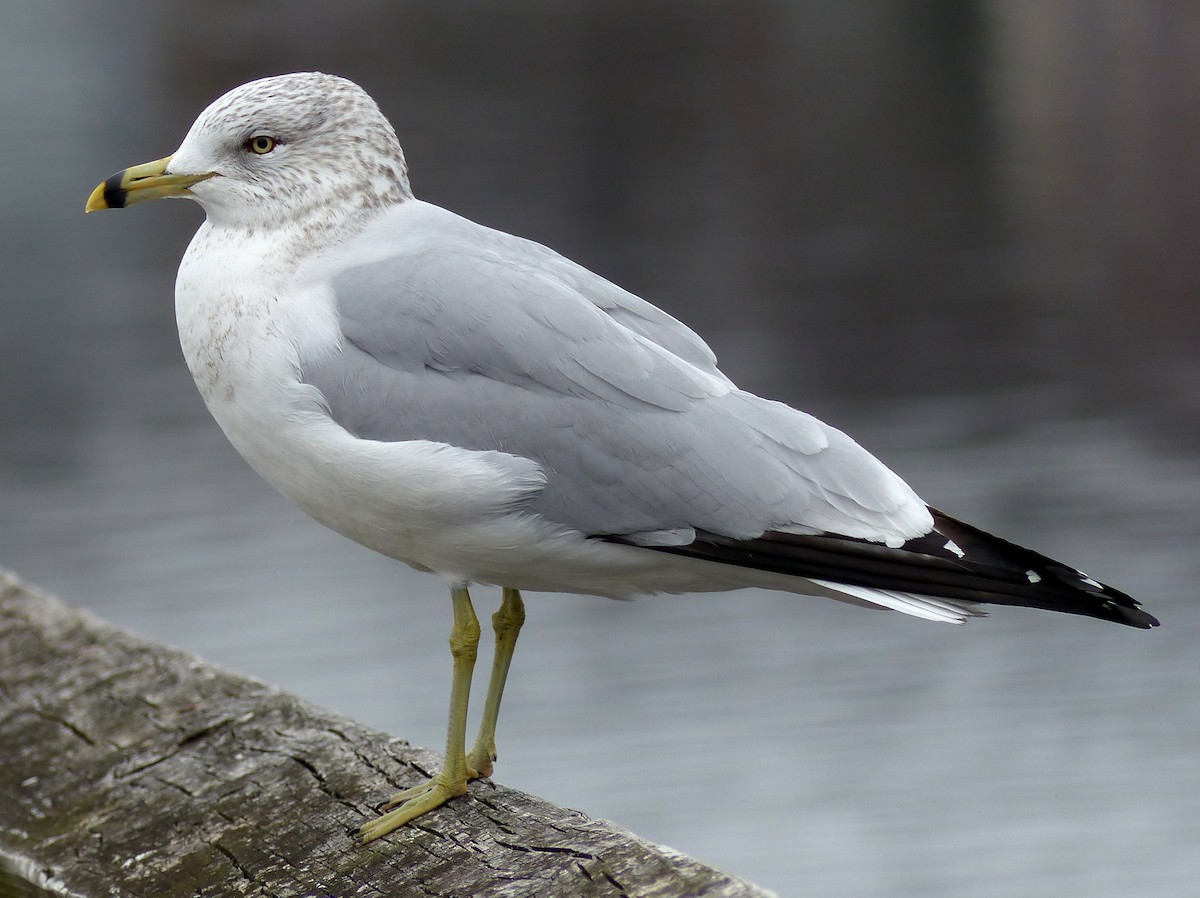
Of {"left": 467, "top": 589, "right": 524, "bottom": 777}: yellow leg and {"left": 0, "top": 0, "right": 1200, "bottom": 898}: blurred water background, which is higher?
{"left": 0, "top": 0, "right": 1200, "bottom": 898}: blurred water background

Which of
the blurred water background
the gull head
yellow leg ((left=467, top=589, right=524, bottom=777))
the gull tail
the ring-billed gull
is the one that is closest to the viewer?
the gull tail

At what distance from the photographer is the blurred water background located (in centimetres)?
831

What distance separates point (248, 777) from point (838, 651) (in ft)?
21.6

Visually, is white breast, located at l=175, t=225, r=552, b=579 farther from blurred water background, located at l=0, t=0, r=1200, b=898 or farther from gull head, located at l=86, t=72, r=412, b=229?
blurred water background, located at l=0, t=0, r=1200, b=898

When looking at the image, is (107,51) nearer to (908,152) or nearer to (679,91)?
(679,91)

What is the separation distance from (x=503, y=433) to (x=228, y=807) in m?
0.83

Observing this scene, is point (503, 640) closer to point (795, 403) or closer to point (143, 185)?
point (143, 185)

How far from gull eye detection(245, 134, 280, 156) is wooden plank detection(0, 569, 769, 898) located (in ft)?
3.46

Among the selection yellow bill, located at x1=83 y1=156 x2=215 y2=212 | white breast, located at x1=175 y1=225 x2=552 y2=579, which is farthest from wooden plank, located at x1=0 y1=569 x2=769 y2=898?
yellow bill, located at x1=83 y1=156 x2=215 y2=212

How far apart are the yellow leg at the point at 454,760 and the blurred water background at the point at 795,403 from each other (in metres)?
4.72

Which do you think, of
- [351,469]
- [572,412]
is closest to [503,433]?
[572,412]

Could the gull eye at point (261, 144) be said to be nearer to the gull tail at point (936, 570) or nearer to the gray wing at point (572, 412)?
the gray wing at point (572, 412)

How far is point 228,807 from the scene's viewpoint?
2.81 meters

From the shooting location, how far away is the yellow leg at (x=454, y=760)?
2713 millimetres
